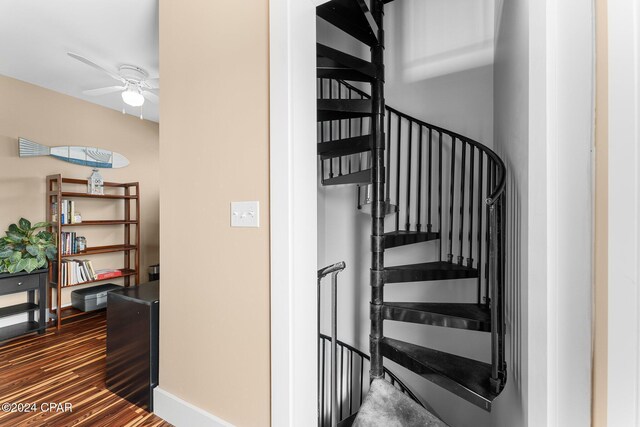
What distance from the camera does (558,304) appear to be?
81 cm

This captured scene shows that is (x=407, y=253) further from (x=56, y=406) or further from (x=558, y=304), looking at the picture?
(x=56, y=406)

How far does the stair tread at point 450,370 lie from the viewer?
1436 mm

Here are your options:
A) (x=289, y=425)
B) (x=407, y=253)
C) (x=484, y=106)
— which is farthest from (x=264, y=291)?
(x=484, y=106)

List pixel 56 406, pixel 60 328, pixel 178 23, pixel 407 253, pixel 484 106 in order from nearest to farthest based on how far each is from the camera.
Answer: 1. pixel 178 23
2. pixel 56 406
3. pixel 484 106
4. pixel 407 253
5. pixel 60 328

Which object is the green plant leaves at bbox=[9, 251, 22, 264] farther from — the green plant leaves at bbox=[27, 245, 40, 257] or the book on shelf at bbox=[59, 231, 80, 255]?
the book on shelf at bbox=[59, 231, 80, 255]

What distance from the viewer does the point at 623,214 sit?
70 centimetres

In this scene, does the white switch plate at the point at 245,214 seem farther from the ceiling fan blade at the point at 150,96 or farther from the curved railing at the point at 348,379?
the ceiling fan blade at the point at 150,96

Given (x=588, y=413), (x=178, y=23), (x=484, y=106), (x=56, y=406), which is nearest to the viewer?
(x=588, y=413)

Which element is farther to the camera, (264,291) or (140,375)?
(140,375)

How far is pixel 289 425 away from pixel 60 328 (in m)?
3.30

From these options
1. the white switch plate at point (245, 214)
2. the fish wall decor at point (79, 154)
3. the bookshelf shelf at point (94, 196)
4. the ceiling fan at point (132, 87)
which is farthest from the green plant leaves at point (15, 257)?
the white switch plate at point (245, 214)

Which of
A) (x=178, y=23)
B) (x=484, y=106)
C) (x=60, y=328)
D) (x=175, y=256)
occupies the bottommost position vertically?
(x=60, y=328)

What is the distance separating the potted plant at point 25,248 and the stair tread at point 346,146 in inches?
123

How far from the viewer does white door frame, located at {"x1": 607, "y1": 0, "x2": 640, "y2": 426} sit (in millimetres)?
688
